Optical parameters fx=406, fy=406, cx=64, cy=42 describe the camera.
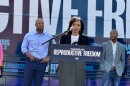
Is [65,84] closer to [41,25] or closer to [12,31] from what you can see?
[41,25]

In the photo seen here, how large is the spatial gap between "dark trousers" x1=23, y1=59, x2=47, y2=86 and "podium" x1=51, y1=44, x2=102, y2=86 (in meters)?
1.65

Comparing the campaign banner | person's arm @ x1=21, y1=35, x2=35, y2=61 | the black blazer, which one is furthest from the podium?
the campaign banner

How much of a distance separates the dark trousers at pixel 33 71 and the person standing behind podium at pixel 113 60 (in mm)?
1339

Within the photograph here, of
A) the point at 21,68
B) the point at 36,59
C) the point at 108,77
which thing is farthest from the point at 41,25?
the point at 108,77

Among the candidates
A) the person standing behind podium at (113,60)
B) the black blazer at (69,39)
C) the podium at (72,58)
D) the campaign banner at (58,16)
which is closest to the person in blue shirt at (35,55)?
the campaign banner at (58,16)

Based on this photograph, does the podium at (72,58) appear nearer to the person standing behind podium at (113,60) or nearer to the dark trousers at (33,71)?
the dark trousers at (33,71)

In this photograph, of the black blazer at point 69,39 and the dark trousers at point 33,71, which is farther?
the dark trousers at point 33,71

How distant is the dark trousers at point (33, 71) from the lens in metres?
6.95

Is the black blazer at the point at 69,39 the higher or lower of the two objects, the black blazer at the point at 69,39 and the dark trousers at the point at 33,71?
the higher

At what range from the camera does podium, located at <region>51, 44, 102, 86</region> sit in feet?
17.3

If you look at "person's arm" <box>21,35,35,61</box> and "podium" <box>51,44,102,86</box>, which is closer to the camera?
"podium" <box>51,44,102,86</box>

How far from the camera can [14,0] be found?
764cm

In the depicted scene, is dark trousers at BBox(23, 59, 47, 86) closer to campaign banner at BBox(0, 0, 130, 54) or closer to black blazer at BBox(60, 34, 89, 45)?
campaign banner at BBox(0, 0, 130, 54)

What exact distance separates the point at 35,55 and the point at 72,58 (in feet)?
5.98
